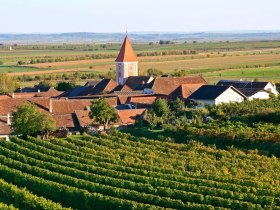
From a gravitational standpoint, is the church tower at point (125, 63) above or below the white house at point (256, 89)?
above

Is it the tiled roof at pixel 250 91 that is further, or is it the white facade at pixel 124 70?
the white facade at pixel 124 70

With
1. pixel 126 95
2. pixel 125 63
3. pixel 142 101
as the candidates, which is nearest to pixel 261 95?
pixel 142 101

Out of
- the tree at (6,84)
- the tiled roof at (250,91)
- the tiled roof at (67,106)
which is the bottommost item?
the tree at (6,84)

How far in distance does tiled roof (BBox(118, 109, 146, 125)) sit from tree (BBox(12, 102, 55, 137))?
7835 millimetres

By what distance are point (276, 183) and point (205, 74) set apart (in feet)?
232

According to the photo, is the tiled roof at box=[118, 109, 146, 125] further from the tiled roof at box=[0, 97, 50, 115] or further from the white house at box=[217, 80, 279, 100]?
the white house at box=[217, 80, 279, 100]

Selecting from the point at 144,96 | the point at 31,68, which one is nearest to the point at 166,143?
the point at 144,96

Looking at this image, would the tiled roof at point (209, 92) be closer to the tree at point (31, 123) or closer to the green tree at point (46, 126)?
the green tree at point (46, 126)

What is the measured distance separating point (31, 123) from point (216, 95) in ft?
56.4

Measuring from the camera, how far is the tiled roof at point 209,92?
54.1 meters

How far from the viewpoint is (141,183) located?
28.4 meters

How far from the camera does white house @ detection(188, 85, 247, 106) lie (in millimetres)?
53844

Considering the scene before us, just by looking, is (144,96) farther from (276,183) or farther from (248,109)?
Answer: (276,183)

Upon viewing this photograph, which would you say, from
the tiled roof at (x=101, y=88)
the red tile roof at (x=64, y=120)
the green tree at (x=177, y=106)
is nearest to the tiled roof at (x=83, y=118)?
the red tile roof at (x=64, y=120)
